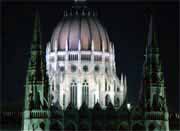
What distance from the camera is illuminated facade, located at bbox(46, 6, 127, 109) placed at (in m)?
140

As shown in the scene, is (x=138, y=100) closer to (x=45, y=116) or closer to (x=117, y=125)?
(x=117, y=125)

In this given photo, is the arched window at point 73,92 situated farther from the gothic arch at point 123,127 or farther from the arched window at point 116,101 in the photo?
the gothic arch at point 123,127

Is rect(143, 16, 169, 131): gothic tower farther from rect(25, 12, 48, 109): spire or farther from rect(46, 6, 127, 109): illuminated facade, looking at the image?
rect(46, 6, 127, 109): illuminated facade

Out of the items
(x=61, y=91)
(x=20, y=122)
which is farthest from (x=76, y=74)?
(x=20, y=122)

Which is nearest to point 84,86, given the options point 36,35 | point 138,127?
point 36,35

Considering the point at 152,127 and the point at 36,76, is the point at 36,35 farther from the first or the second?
the point at 152,127

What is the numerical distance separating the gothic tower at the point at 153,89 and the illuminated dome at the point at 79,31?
24.6 m

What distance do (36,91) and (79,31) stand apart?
32.4 metres

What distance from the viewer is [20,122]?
118m

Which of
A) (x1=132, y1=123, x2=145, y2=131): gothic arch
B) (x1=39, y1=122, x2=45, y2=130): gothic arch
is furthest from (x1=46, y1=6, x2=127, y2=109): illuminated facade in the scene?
(x1=39, y1=122, x2=45, y2=130): gothic arch

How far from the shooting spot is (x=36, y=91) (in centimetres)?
11094

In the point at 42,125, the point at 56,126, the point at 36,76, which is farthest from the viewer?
the point at 36,76

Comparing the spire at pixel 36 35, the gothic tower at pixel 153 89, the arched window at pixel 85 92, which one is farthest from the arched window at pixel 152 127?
the arched window at pixel 85 92

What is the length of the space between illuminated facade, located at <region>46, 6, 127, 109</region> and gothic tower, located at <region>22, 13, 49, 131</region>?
2606cm
